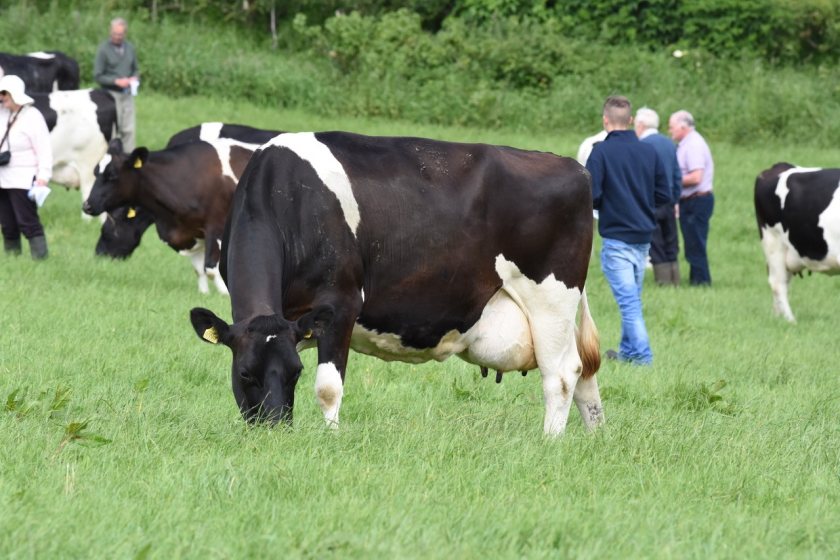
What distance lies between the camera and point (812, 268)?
48.3ft

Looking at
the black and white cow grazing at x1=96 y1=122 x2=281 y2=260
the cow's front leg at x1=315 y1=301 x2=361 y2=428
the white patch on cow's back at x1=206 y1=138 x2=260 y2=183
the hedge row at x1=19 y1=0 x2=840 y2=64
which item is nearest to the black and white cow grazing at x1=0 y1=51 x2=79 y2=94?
the black and white cow grazing at x1=96 y1=122 x2=281 y2=260

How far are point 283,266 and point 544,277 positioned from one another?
1622 millimetres

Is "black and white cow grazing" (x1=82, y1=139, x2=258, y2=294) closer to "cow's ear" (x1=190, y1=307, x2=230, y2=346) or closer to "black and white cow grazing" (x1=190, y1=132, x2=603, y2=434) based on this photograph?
"black and white cow grazing" (x1=190, y1=132, x2=603, y2=434)

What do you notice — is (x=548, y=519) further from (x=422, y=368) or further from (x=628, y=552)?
(x=422, y=368)

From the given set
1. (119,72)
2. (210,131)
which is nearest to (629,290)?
(210,131)

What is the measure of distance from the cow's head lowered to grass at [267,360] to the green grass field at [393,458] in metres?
0.14

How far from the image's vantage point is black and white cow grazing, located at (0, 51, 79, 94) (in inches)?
824

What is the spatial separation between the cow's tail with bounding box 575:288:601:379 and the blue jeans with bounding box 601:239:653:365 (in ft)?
8.68

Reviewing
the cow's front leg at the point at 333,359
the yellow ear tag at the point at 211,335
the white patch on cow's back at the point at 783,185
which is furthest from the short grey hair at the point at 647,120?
the yellow ear tag at the point at 211,335

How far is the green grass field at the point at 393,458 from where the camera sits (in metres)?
4.73

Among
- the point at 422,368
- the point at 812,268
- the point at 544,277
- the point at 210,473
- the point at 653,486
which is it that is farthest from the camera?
the point at 812,268

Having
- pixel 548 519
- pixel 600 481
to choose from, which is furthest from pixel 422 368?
pixel 548 519

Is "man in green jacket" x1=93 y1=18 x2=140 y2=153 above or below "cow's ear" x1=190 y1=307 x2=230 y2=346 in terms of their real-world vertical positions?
below

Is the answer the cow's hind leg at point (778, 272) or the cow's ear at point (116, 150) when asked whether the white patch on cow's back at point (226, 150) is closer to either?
the cow's ear at point (116, 150)
